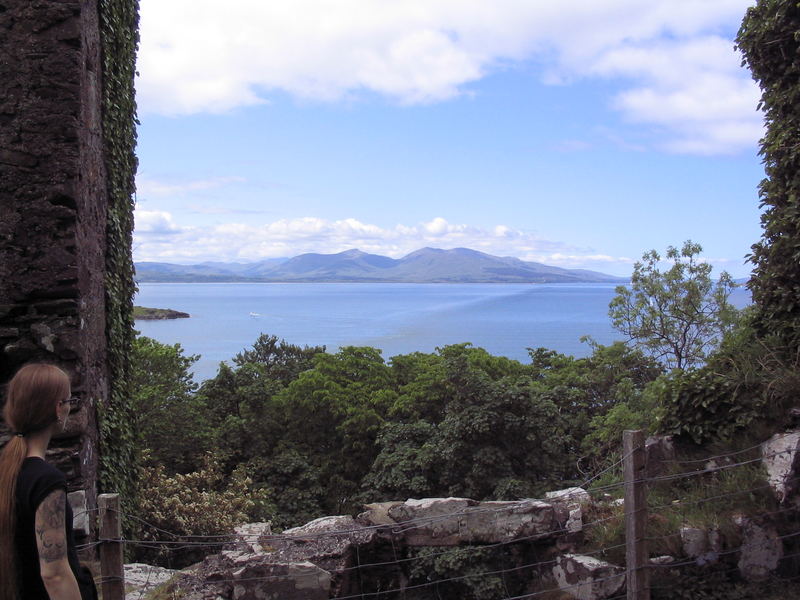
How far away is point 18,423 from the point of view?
7.91 feet

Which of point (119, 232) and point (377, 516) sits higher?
point (119, 232)

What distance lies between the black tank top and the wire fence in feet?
5.29

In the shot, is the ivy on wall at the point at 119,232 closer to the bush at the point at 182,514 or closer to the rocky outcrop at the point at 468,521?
the rocky outcrop at the point at 468,521

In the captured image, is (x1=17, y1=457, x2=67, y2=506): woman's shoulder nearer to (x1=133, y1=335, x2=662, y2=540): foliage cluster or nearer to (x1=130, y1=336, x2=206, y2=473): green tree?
(x1=133, y1=335, x2=662, y2=540): foliage cluster

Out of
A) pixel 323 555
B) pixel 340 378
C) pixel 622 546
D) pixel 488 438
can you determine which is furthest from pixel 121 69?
pixel 340 378

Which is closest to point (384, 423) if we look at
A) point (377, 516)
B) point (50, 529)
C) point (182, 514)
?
point (182, 514)

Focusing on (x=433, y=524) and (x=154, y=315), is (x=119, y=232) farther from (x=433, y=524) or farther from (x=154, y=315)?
(x=154, y=315)

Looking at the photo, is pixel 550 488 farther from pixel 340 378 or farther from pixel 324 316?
pixel 324 316

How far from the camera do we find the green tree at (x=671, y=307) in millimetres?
17156

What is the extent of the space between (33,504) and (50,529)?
4.5 inches

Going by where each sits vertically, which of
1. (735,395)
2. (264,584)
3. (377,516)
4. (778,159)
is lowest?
(264,584)

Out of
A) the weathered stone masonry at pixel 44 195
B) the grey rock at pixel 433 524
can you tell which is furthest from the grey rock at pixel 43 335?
the grey rock at pixel 433 524

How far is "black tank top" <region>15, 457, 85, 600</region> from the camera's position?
7.72ft

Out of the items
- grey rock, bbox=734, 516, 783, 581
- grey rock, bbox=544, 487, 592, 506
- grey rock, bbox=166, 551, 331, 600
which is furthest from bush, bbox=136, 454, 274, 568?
grey rock, bbox=734, 516, 783, 581
